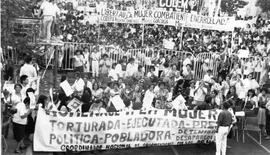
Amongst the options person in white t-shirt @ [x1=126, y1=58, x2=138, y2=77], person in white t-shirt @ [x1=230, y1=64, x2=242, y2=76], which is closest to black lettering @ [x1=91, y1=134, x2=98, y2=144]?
person in white t-shirt @ [x1=126, y1=58, x2=138, y2=77]

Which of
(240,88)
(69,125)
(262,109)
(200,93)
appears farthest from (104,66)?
(262,109)

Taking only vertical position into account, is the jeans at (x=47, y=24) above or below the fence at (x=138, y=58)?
above

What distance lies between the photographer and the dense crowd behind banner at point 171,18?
18484mm

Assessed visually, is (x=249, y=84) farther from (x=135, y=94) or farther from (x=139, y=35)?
(x=139, y=35)

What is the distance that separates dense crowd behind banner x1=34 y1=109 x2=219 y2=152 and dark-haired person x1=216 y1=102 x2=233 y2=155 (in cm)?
63

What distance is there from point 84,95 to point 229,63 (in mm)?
8293

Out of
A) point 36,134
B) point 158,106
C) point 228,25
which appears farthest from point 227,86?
point 36,134

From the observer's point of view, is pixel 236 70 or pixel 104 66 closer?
pixel 104 66

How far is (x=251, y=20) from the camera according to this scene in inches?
1131

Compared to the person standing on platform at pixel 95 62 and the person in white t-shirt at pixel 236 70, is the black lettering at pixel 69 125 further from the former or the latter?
the person in white t-shirt at pixel 236 70

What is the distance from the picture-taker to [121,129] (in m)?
11.2

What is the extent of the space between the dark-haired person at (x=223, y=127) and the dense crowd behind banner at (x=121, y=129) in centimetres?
63


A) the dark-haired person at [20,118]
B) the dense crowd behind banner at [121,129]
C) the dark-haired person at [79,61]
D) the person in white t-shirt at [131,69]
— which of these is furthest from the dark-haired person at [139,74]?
the dark-haired person at [20,118]

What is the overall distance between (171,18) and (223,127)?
8180mm
